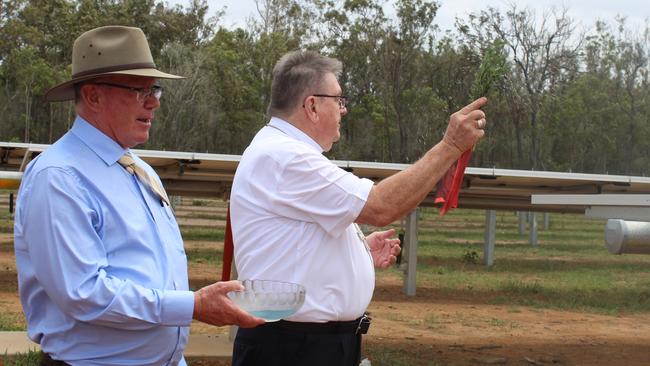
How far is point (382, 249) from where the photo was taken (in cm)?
402

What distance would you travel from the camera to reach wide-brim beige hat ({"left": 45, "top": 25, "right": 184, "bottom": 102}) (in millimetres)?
2891

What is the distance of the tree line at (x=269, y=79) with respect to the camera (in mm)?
38656

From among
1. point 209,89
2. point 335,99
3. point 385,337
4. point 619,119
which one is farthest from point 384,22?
point 335,99

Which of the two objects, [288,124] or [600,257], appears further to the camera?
[600,257]

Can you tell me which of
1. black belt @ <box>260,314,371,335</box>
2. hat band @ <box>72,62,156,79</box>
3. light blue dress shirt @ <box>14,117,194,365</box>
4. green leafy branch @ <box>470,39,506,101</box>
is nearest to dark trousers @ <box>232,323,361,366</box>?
black belt @ <box>260,314,371,335</box>

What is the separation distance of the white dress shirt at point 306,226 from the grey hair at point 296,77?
20 cm

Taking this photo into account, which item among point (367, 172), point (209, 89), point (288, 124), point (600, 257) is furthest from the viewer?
point (209, 89)

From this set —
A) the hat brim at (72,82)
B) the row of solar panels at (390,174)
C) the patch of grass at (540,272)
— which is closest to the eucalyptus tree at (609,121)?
the patch of grass at (540,272)

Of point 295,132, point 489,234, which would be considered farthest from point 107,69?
point 489,234

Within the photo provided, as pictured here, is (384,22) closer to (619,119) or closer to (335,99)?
(619,119)

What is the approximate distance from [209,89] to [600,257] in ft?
72.6

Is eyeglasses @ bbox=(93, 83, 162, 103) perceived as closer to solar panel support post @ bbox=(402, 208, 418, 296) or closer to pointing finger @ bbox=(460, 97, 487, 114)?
pointing finger @ bbox=(460, 97, 487, 114)

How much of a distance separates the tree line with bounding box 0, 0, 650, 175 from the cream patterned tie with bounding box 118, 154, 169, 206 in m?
31.2

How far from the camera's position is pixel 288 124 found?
12.2ft
